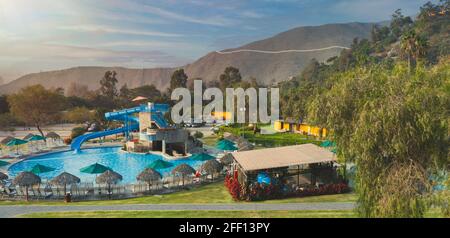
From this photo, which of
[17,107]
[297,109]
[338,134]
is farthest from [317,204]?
[17,107]

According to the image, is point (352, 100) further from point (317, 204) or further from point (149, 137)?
point (149, 137)

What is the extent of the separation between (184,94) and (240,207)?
54.5 meters

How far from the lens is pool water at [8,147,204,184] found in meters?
25.6

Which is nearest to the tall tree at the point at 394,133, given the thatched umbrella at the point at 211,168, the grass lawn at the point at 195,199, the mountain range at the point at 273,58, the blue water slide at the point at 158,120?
the grass lawn at the point at 195,199

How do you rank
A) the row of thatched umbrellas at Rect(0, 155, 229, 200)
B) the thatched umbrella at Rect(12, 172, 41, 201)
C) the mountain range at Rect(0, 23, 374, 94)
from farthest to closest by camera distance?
1. the mountain range at Rect(0, 23, 374, 94)
2. the row of thatched umbrellas at Rect(0, 155, 229, 200)
3. the thatched umbrella at Rect(12, 172, 41, 201)

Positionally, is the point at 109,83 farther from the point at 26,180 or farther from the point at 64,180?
the point at 64,180

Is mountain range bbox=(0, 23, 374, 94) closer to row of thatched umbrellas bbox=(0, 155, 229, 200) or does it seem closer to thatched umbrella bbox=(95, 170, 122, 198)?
row of thatched umbrellas bbox=(0, 155, 229, 200)

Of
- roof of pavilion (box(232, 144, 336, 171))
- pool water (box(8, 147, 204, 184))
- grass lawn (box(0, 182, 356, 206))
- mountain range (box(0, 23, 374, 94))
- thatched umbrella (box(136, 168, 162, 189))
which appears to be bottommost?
pool water (box(8, 147, 204, 184))

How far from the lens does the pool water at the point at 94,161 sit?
84.0 feet

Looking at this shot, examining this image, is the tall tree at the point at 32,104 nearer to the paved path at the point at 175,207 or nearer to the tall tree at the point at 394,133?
the paved path at the point at 175,207

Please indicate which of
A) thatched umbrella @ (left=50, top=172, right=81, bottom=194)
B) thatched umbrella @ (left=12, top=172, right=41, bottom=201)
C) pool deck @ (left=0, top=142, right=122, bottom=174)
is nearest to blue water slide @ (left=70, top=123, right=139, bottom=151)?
pool deck @ (left=0, top=142, right=122, bottom=174)

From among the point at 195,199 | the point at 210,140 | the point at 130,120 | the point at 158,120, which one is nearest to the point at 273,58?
the point at 210,140

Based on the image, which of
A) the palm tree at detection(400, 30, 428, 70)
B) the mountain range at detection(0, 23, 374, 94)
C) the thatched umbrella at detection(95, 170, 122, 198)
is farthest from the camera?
the mountain range at detection(0, 23, 374, 94)
